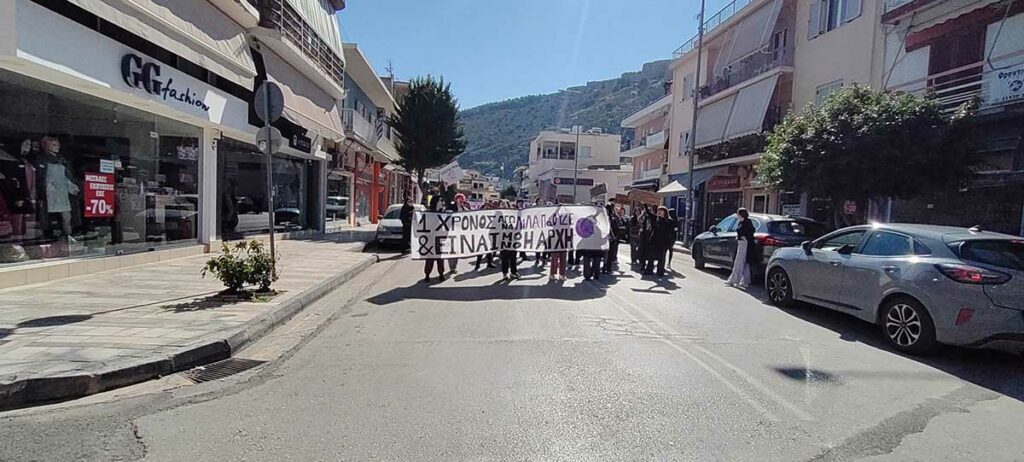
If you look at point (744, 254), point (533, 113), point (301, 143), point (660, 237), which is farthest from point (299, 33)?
point (533, 113)

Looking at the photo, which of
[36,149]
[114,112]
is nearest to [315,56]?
[114,112]

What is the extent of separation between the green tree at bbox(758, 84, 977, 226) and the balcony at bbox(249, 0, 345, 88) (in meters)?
14.4

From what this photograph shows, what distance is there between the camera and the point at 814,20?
22.7 metres

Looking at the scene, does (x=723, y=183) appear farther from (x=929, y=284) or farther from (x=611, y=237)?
(x=929, y=284)

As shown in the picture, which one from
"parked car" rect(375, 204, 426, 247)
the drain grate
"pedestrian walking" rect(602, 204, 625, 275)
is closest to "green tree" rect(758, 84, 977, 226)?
"pedestrian walking" rect(602, 204, 625, 275)

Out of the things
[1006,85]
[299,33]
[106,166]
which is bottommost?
[106,166]

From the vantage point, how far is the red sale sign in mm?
9875

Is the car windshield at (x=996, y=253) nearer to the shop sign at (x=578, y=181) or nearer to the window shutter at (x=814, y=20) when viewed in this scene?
the window shutter at (x=814, y=20)

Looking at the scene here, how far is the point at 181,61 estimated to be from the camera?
38.5 ft

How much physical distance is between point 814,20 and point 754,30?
3.49m

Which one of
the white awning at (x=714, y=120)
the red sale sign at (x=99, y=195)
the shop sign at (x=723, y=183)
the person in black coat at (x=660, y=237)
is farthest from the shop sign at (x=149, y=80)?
the shop sign at (x=723, y=183)

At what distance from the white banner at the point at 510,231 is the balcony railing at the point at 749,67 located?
1676 cm

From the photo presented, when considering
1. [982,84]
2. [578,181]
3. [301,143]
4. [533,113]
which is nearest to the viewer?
[982,84]

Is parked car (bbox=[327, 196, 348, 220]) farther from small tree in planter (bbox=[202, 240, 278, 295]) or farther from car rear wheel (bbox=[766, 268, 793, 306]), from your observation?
car rear wheel (bbox=[766, 268, 793, 306])
